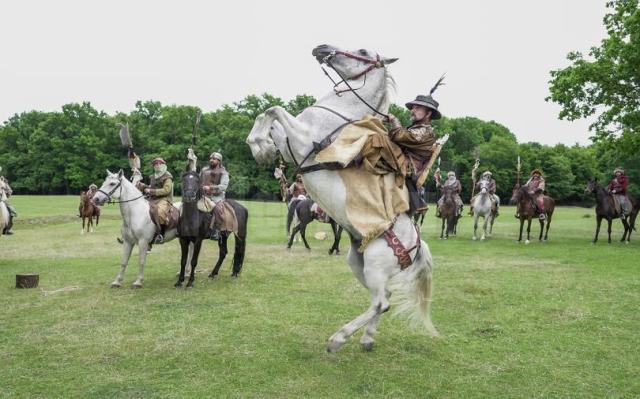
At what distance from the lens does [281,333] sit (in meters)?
5.66

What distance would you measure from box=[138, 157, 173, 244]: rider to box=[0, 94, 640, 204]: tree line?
1540 inches

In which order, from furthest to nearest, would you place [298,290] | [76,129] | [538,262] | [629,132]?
[76,129] < [629,132] < [538,262] < [298,290]

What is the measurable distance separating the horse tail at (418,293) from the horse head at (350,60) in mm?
1747

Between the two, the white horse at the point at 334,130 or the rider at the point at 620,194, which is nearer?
the white horse at the point at 334,130

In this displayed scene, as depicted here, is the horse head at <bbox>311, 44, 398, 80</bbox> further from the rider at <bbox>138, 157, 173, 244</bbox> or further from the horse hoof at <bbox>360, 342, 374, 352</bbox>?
the rider at <bbox>138, 157, 173, 244</bbox>

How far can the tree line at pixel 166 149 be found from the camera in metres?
53.6

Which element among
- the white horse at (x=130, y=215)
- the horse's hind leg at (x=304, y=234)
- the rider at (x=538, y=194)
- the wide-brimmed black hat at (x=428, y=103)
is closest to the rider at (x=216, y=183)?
the white horse at (x=130, y=215)

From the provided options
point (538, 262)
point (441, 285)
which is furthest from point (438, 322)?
point (538, 262)

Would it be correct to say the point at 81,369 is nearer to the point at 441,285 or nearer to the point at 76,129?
the point at 441,285

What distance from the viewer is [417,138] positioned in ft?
15.3

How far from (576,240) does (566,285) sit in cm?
959

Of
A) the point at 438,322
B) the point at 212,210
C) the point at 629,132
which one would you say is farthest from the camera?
the point at 629,132

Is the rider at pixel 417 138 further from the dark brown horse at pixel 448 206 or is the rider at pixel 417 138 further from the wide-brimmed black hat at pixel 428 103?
the dark brown horse at pixel 448 206

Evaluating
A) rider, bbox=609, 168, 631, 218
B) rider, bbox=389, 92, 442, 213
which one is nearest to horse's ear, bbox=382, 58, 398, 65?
rider, bbox=389, 92, 442, 213
